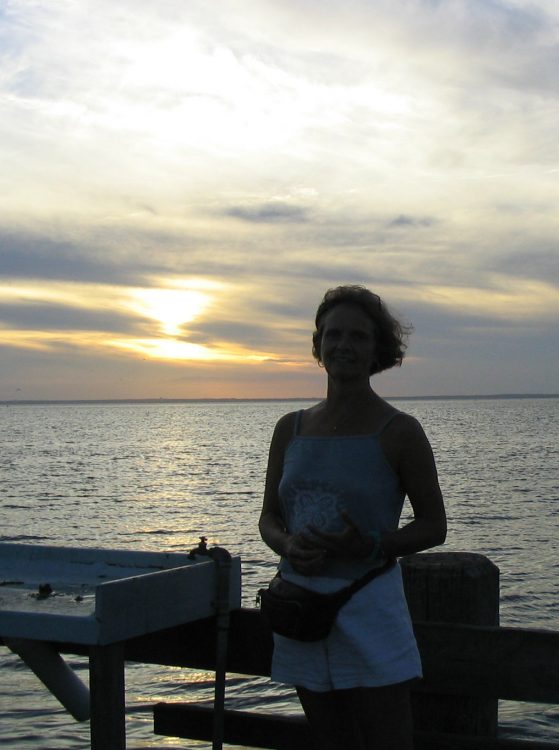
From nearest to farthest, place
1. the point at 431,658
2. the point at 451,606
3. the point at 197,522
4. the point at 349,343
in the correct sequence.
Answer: the point at 349,343 < the point at 431,658 < the point at 451,606 < the point at 197,522

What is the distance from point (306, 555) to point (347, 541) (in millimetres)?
159

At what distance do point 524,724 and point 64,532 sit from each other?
1926 centimetres

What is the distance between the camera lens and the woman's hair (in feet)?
10.6

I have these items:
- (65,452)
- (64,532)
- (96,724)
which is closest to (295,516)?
(96,724)

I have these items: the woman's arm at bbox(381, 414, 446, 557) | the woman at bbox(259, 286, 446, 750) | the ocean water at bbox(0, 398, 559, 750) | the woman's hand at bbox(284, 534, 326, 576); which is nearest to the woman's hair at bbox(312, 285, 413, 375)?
the woman at bbox(259, 286, 446, 750)

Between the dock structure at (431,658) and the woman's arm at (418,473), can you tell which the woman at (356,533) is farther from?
the dock structure at (431,658)

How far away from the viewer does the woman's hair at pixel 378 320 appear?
3242 millimetres

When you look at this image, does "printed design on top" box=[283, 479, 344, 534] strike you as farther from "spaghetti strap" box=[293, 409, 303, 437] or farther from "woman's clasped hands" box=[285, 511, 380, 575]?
"spaghetti strap" box=[293, 409, 303, 437]

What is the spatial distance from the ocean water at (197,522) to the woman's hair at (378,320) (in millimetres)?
5606

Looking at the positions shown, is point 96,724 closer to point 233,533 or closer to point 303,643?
point 303,643

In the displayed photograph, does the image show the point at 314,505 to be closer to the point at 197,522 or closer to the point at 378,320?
the point at 378,320

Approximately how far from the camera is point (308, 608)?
2943 millimetres

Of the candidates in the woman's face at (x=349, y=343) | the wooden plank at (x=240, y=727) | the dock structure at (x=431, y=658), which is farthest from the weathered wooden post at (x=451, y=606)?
the woman's face at (x=349, y=343)

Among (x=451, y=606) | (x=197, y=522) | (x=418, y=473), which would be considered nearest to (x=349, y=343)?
(x=418, y=473)
